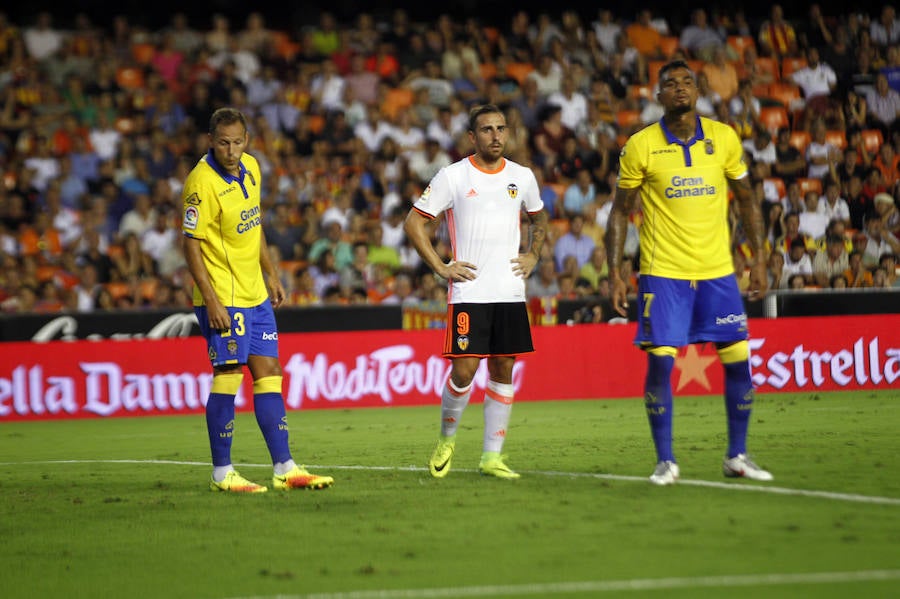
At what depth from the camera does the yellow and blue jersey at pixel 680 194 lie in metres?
7.79

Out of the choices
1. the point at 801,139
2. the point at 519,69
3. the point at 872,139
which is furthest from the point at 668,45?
the point at 872,139

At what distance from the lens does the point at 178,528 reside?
696cm

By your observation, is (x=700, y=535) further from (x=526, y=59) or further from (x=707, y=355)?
(x=526, y=59)

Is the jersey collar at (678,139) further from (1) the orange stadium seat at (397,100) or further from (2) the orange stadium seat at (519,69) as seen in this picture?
(2) the orange stadium seat at (519,69)

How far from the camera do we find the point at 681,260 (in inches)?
307

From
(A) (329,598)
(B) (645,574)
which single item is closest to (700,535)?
(B) (645,574)

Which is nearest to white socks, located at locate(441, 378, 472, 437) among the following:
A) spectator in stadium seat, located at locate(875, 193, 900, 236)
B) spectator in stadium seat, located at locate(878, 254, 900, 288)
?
spectator in stadium seat, located at locate(878, 254, 900, 288)

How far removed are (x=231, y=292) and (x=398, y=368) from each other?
25.3 feet

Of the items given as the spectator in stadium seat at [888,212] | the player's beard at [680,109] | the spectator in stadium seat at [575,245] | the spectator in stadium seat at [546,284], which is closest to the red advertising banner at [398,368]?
the spectator in stadium seat at [546,284]

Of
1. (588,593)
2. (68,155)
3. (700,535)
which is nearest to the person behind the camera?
(588,593)

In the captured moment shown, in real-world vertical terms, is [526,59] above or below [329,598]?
above

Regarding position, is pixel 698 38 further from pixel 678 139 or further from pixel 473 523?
pixel 473 523

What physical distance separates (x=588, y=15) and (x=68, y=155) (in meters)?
9.25

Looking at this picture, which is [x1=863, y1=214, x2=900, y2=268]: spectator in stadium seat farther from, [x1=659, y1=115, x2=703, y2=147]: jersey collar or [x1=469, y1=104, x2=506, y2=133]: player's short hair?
[x1=469, y1=104, x2=506, y2=133]: player's short hair
